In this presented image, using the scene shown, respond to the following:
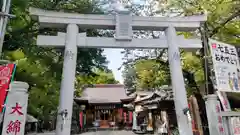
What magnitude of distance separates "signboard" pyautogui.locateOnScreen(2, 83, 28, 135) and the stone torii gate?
1385mm

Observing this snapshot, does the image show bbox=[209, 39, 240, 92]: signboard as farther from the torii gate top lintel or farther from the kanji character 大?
the kanji character 大

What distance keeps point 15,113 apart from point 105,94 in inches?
827

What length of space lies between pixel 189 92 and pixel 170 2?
153 inches

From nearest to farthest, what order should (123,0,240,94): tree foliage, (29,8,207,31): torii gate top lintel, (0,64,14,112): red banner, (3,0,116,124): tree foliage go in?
(0,64,14,112): red banner, (3,0,116,124): tree foliage, (29,8,207,31): torii gate top lintel, (123,0,240,94): tree foliage

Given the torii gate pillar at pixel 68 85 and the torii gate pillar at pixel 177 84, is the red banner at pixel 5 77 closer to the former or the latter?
the torii gate pillar at pixel 68 85

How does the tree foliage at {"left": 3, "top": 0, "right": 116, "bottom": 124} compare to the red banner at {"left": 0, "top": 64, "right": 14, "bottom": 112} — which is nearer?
the red banner at {"left": 0, "top": 64, "right": 14, "bottom": 112}

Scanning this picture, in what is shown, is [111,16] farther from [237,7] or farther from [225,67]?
[237,7]

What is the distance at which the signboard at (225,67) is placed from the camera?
16.1 ft

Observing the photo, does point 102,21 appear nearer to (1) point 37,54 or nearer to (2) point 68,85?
(2) point 68,85

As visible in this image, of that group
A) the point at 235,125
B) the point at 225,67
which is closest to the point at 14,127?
the point at 235,125

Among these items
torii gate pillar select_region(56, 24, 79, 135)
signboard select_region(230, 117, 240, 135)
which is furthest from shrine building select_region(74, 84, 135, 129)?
signboard select_region(230, 117, 240, 135)

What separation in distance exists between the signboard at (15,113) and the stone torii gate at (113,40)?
1.38 m

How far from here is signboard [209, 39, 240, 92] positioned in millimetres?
4918

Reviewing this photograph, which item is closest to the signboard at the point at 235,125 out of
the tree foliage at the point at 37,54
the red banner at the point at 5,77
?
the red banner at the point at 5,77
